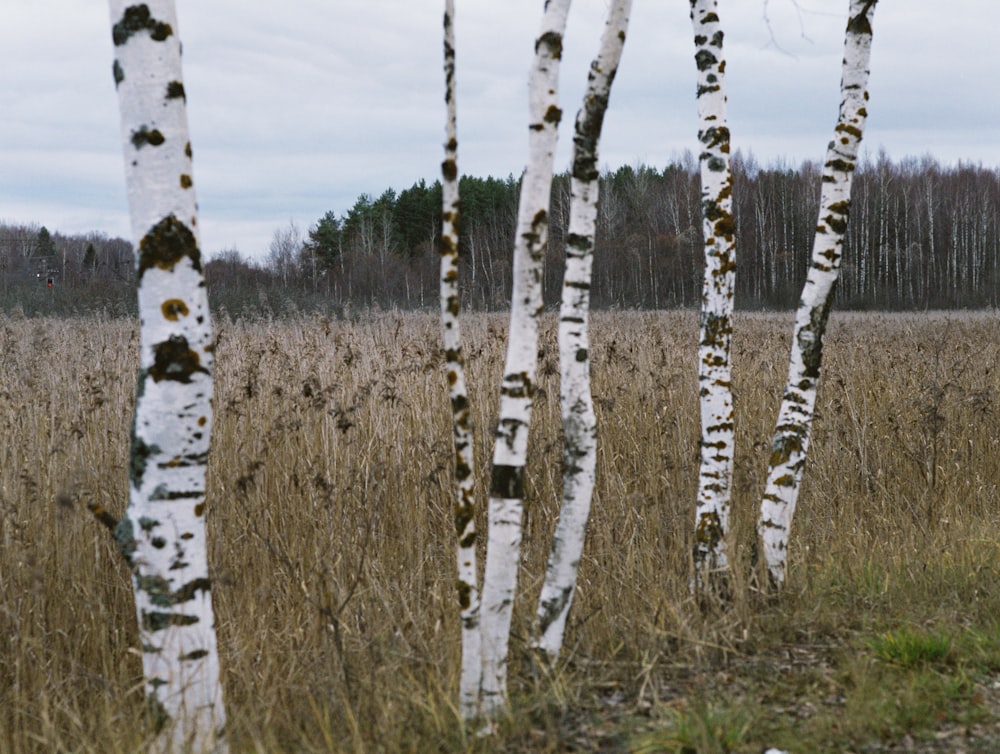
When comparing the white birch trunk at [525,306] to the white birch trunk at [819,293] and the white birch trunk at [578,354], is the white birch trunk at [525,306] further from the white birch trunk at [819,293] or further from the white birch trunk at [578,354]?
the white birch trunk at [819,293]

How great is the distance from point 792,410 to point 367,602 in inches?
88.3

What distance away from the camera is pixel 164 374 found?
229 centimetres

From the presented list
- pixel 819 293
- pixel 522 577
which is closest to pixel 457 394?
pixel 522 577

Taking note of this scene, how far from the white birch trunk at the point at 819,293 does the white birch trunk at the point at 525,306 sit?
180 cm

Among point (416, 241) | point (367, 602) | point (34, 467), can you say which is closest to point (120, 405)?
point (34, 467)

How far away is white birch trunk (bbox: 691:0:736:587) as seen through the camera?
3.67 meters

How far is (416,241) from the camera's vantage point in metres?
43.7

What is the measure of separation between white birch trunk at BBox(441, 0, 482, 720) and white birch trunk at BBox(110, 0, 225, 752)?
74cm

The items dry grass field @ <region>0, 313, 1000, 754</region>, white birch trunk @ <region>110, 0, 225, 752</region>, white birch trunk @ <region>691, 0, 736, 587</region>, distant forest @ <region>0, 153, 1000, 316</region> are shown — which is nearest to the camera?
white birch trunk @ <region>110, 0, 225, 752</region>

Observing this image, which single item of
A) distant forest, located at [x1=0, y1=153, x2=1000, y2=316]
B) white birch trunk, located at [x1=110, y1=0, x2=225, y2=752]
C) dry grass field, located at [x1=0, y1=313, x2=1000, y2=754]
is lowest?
dry grass field, located at [x1=0, y1=313, x2=1000, y2=754]

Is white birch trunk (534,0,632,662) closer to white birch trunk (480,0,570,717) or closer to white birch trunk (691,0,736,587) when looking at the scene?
white birch trunk (480,0,570,717)

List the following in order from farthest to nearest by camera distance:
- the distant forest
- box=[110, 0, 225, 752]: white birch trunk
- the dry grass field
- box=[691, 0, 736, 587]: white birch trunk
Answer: the distant forest, box=[691, 0, 736, 587]: white birch trunk, the dry grass field, box=[110, 0, 225, 752]: white birch trunk

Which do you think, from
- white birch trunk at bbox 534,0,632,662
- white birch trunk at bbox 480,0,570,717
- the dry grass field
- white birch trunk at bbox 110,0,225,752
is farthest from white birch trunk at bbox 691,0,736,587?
white birch trunk at bbox 110,0,225,752

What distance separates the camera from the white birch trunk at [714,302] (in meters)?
3.67
